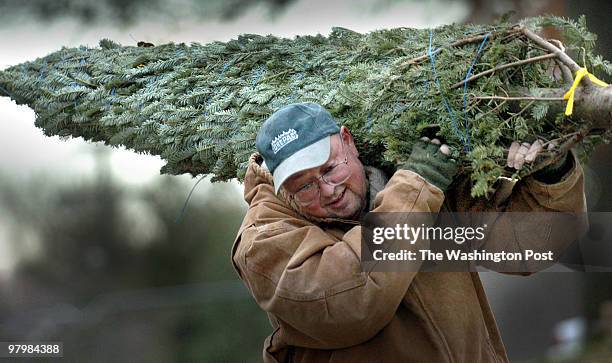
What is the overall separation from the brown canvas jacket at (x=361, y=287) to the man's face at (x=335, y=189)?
40 mm

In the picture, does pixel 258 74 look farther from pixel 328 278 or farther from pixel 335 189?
pixel 328 278

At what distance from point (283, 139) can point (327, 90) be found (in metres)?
0.61

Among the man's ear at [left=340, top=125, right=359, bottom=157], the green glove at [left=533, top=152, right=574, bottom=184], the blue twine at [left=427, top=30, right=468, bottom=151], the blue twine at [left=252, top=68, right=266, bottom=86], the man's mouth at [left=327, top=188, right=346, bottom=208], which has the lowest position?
the man's mouth at [left=327, top=188, right=346, bottom=208]

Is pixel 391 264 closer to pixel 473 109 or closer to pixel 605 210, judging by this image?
pixel 473 109

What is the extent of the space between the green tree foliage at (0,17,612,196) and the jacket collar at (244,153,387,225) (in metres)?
0.06

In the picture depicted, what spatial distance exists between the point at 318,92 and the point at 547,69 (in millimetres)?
916

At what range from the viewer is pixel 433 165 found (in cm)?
212

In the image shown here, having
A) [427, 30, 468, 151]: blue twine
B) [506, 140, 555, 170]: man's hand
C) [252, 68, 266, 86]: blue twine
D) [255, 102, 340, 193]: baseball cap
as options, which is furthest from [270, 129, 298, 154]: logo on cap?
[252, 68, 266, 86]: blue twine

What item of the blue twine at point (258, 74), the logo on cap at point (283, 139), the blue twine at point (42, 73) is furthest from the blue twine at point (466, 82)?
the blue twine at point (42, 73)

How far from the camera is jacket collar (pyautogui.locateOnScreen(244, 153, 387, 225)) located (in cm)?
226

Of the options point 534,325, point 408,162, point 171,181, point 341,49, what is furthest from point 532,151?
point 171,181

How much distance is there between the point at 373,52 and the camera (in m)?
2.74

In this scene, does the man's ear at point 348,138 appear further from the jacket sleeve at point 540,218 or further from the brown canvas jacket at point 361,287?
the jacket sleeve at point 540,218

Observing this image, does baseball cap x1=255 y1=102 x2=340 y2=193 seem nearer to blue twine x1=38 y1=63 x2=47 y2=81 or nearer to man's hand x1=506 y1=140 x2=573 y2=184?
man's hand x1=506 y1=140 x2=573 y2=184
